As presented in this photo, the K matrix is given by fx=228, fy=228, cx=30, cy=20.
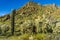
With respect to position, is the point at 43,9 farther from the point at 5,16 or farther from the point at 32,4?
the point at 5,16

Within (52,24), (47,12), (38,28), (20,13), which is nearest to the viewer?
(38,28)

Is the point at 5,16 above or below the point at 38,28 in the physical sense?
above

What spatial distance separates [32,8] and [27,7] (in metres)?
2.77

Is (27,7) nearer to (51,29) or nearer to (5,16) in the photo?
(5,16)

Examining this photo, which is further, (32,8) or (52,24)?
(32,8)

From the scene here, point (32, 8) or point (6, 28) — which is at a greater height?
point (32, 8)

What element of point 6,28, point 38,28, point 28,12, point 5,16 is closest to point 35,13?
point 28,12

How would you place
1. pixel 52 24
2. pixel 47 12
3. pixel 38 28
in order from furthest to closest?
1. pixel 47 12
2. pixel 52 24
3. pixel 38 28

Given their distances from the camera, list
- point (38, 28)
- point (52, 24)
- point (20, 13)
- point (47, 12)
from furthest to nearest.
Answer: point (20, 13)
point (47, 12)
point (52, 24)
point (38, 28)

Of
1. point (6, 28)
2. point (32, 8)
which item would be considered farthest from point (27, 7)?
point (6, 28)

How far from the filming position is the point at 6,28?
5394 cm

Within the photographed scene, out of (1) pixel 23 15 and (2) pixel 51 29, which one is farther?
(1) pixel 23 15

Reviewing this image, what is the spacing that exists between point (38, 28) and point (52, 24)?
228 inches

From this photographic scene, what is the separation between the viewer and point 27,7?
9812cm
